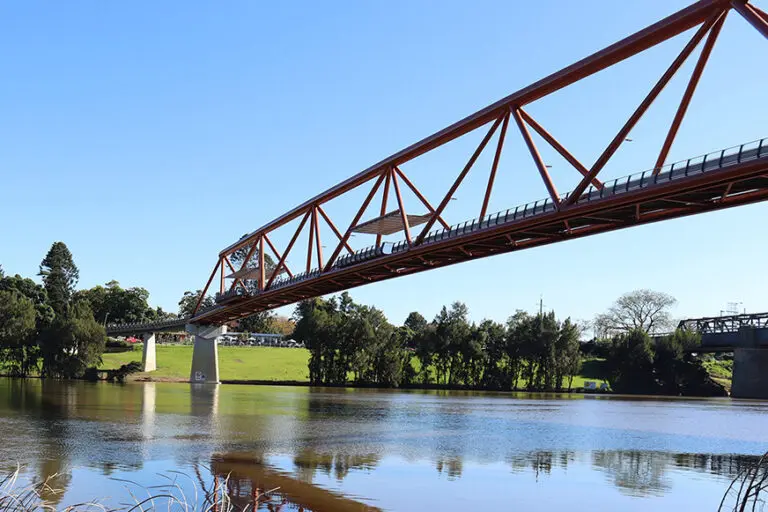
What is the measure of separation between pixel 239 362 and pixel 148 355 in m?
12.7

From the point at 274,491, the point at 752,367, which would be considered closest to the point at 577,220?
the point at 274,491

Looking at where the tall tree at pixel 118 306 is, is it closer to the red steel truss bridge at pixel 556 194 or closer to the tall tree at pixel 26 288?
the tall tree at pixel 26 288

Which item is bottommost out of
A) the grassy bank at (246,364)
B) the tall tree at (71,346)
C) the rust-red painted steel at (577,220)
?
the grassy bank at (246,364)

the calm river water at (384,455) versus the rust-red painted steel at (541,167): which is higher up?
the rust-red painted steel at (541,167)

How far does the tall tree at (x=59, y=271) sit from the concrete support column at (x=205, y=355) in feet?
178

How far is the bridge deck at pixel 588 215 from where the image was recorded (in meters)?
28.2

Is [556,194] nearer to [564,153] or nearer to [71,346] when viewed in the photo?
[564,153]

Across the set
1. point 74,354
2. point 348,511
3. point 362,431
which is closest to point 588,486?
point 348,511

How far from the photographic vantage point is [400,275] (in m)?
51.9

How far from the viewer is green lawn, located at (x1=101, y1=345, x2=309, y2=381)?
9914 centimetres

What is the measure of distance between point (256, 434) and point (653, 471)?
1586 centimetres

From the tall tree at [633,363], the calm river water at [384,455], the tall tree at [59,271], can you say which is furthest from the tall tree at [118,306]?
the calm river water at [384,455]

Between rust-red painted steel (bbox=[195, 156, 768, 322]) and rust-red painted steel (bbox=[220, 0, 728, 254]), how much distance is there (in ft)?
20.8

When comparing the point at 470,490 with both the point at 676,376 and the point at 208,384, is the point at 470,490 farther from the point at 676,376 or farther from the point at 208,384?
the point at 676,376
